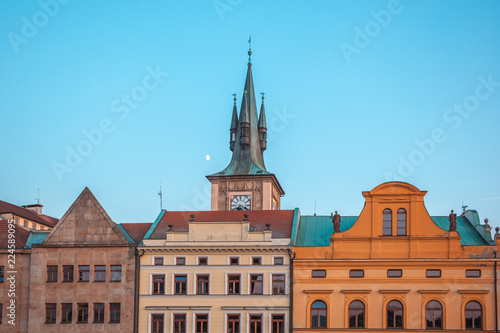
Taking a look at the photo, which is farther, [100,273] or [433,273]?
[100,273]

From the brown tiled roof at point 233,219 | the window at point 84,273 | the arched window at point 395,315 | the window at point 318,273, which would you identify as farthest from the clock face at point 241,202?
the arched window at point 395,315

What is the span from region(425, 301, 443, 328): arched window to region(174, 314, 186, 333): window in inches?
762

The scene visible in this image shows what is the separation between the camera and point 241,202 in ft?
293

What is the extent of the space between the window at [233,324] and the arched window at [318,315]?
6017 millimetres

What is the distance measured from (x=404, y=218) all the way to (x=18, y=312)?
32752 millimetres

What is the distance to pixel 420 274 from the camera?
2502 inches

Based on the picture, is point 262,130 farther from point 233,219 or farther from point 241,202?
point 233,219

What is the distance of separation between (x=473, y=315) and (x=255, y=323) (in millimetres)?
17146

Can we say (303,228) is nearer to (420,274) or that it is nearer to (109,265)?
(420,274)

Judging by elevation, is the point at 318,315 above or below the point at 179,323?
above

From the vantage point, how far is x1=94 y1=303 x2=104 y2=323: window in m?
65.6

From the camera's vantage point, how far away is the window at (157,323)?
2562 inches

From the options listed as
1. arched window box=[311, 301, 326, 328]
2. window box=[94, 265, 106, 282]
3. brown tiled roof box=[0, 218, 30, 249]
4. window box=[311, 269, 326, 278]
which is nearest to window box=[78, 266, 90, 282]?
window box=[94, 265, 106, 282]

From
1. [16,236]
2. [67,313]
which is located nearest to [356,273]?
[67,313]
